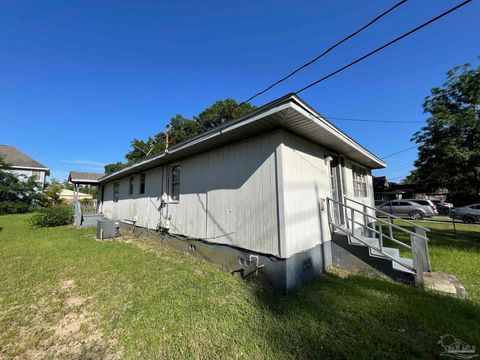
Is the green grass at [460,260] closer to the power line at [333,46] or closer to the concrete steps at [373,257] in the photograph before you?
the concrete steps at [373,257]

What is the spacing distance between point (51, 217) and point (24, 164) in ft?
72.0

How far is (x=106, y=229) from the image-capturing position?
8.75 m

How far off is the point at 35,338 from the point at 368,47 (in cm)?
603

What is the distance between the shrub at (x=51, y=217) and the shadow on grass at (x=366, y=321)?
14208 mm

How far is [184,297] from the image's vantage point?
3.57 m

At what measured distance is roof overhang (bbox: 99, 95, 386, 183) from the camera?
3596 mm

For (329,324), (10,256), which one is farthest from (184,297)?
(10,256)

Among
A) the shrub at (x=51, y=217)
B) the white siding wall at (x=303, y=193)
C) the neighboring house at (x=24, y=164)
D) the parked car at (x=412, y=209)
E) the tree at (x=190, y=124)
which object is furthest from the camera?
the neighboring house at (x=24, y=164)

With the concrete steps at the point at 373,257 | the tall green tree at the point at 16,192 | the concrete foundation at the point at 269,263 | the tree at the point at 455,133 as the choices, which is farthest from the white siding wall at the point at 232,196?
the tall green tree at the point at 16,192

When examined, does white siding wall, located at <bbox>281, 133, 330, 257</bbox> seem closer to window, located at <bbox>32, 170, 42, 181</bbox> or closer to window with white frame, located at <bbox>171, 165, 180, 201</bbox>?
window with white frame, located at <bbox>171, 165, 180, 201</bbox>

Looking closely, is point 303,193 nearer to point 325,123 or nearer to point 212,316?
point 325,123

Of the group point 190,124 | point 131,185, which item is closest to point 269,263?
point 131,185

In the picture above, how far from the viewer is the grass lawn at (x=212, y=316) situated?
7.91 feet

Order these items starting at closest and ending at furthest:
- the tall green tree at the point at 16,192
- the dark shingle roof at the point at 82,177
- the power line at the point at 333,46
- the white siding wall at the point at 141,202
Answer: the power line at the point at 333,46 → the white siding wall at the point at 141,202 → the dark shingle roof at the point at 82,177 → the tall green tree at the point at 16,192
